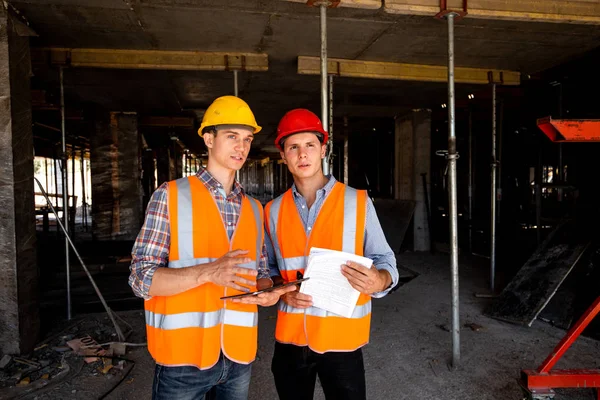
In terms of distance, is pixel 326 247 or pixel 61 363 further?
pixel 61 363

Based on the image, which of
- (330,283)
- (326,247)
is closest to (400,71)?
(326,247)

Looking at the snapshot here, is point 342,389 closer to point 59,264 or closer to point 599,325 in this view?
point 599,325

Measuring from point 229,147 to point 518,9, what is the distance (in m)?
3.60

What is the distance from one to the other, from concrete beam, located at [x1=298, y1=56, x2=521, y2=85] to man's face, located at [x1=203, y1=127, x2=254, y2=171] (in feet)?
15.7

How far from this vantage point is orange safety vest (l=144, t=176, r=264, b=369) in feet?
5.92

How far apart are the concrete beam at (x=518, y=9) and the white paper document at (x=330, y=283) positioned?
2762 mm

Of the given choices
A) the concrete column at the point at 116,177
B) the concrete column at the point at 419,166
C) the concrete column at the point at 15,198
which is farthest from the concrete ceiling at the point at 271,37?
the concrete column at the point at 116,177

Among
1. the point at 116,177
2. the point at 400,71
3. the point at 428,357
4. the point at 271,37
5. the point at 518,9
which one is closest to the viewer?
the point at 518,9

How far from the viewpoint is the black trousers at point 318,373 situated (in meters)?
2.08

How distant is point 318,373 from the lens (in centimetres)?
214

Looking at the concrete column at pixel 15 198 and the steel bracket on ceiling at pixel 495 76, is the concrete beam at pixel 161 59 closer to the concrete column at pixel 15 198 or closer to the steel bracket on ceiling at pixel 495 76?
the concrete column at pixel 15 198

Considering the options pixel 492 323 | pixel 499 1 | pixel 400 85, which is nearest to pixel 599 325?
pixel 492 323

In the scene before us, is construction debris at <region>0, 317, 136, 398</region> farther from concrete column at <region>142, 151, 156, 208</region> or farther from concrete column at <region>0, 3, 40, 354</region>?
concrete column at <region>142, 151, 156, 208</region>

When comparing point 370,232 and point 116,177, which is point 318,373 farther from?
point 116,177
